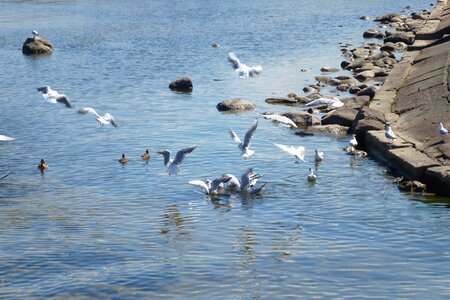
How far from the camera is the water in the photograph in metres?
12.8

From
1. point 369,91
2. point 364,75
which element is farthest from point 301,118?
point 364,75

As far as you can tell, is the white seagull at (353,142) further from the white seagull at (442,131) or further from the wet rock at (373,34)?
the wet rock at (373,34)

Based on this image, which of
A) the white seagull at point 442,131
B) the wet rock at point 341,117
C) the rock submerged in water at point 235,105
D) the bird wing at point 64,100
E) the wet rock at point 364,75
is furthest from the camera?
the wet rock at point 364,75

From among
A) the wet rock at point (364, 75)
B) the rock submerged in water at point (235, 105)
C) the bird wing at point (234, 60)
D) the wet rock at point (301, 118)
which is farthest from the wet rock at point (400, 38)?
the bird wing at point (234, 60)

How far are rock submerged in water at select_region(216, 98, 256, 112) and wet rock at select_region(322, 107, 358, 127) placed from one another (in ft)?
9.26

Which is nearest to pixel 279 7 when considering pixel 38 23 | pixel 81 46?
pixel 38 23

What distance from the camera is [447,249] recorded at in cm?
1385

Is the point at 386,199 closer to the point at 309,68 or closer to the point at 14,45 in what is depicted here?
the point at 309,68

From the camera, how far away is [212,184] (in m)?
17.0

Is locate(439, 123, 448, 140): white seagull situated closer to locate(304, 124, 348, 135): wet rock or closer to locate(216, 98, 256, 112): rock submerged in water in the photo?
locate(304, 124, 348, 135): wet rock

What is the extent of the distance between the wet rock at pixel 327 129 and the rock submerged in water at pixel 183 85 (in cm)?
687

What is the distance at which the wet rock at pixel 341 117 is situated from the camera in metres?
23.0

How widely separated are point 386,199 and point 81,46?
25.2m

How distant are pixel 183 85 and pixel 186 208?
12.6m
